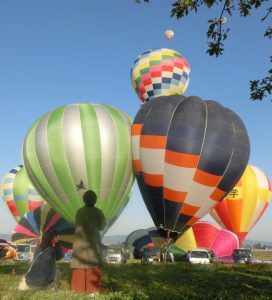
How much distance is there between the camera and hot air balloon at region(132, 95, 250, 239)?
19.5 m

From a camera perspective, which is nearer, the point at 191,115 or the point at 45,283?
the point at 45,283

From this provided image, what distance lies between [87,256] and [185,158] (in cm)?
1177

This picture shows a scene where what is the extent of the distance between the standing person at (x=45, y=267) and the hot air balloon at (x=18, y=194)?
3020 centimetres

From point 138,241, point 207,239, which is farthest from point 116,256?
point 207,239

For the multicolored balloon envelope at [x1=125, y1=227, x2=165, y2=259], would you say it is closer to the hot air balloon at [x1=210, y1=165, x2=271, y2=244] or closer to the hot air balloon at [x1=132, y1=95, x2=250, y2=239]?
the hot air balloon at [x1=210, y1=165, x2=271, y2=244]

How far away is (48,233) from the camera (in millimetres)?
8047

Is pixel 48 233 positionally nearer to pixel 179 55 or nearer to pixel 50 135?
pixel 50 135

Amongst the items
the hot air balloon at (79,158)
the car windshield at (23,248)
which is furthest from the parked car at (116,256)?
the hot air balloon at (79,158)

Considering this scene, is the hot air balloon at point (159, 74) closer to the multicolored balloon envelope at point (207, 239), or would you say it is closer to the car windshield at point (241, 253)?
the multicolored balloon envelope at point (207, 239)

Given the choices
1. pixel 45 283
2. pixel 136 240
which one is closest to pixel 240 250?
pixel 136 240

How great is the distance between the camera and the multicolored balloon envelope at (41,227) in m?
25.1

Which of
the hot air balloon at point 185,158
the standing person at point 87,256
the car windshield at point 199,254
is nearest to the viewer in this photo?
the standing person at point 87,256

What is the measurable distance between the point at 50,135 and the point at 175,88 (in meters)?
16.4

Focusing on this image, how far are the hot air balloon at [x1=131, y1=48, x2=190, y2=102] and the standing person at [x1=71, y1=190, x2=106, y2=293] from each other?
26.4 metres
